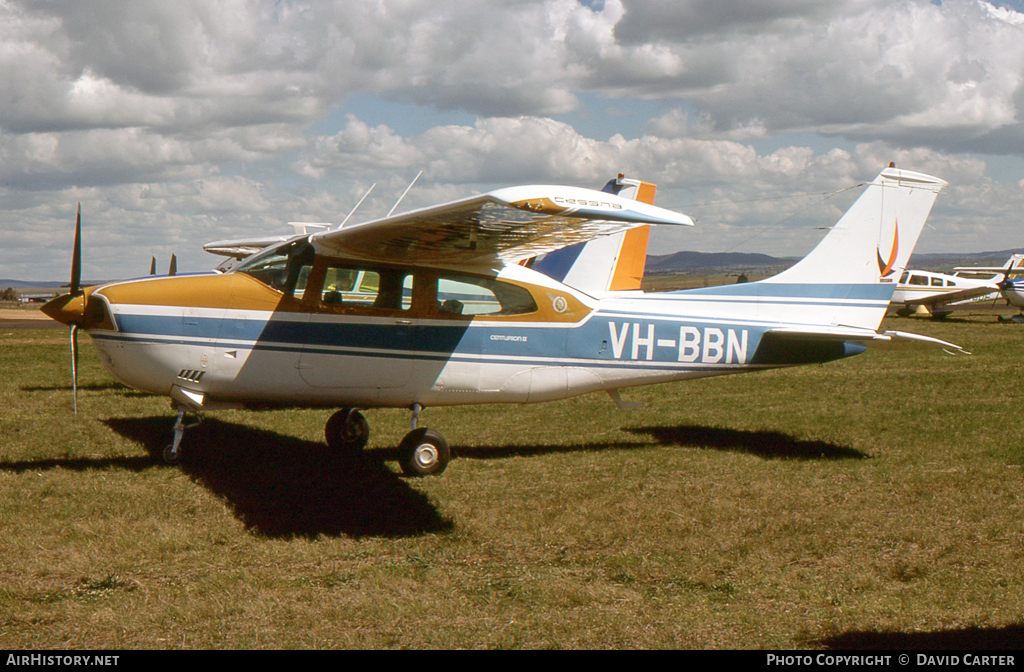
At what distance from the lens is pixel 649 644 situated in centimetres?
424

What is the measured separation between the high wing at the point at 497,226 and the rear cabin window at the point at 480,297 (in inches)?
8.2

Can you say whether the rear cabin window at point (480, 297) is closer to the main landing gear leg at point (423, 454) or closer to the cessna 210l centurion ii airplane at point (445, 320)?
the cessna 210l centurion ii airplane at point (445, 320)

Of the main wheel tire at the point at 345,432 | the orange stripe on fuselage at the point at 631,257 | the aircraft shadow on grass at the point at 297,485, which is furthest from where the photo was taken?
the orange stripe on fuselage at the point at 631,257

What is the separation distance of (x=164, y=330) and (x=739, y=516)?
5.43 m

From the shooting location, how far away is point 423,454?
785cm

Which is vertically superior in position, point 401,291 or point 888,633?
point 401,291

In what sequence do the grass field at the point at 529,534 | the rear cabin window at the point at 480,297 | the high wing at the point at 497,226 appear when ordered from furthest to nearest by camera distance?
the rear cabin window at the point at 480,297 < the high wing at the point at 497,226 < the grass field at the point at 529,534

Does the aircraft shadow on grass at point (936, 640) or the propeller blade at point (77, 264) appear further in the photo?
the propeller blade at point (77, 264)

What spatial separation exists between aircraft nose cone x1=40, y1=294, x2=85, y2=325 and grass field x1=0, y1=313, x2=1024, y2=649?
1.55m

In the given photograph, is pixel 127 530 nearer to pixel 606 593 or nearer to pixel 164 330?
pixel 164 330

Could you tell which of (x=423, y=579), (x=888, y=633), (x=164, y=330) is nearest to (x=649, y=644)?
(x=888, y=633)

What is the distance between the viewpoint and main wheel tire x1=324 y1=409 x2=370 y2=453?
931 centimetres

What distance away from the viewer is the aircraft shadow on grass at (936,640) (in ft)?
13.6

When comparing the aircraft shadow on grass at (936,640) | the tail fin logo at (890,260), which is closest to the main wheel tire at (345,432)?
the aircraft shadow on grass at (936,640)
